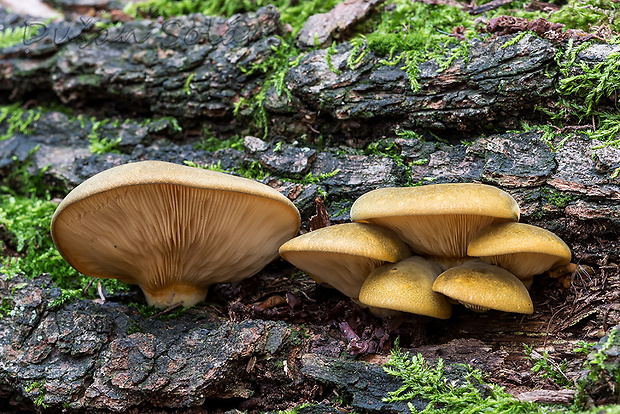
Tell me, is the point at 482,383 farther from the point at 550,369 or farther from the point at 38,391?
the point at 38,391

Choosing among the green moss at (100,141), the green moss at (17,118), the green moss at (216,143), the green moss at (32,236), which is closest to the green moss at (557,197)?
the green moss at (216,143)

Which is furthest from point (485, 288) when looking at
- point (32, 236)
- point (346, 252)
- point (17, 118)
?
point (17, 118)

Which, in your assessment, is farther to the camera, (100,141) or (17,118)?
(17,118)

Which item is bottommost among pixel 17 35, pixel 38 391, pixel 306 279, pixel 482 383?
pixel 38 391

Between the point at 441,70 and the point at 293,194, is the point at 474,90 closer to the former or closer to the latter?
the point at 441,70

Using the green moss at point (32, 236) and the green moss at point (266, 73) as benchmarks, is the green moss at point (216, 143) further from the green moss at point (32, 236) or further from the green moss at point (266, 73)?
the green moss at point (32, 236)

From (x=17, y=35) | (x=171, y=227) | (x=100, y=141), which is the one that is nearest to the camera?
(x=171, y=227)

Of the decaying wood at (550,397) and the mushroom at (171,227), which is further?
the mushroom at (171,227)

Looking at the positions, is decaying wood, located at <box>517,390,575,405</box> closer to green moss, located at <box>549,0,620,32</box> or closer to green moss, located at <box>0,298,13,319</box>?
green moss, located at <box>549,0,620,32</box>
